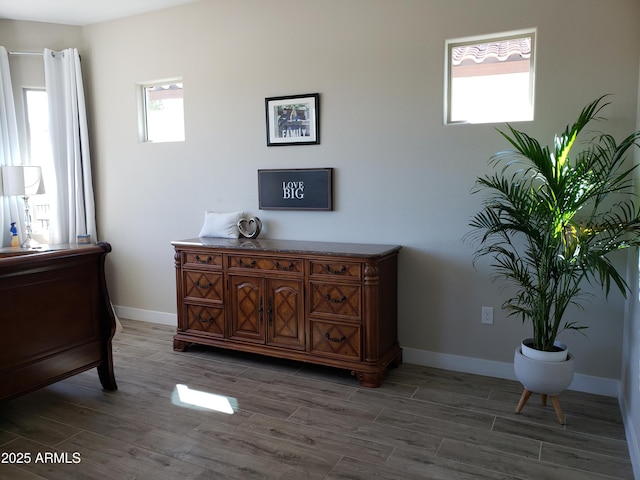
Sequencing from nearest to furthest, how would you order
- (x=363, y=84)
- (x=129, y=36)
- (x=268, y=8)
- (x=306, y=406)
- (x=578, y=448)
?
(x=578, y=448) → (x=306, y=406) → (x=363, y=84) → (x=268, y=8) → (x=129, y=36)

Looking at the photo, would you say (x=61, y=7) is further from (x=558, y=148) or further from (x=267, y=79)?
(x=558, y=148)

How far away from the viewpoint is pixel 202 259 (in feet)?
12.6

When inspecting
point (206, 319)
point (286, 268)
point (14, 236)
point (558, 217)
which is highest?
point (558, 217)

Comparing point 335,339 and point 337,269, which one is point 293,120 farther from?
point 335,339

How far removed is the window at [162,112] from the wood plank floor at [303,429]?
221cm

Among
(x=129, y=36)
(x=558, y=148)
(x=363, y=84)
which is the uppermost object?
(x=129, y=36)

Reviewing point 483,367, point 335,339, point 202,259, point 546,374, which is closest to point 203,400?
point 335,339

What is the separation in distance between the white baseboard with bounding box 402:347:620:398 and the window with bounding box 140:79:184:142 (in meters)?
2.80

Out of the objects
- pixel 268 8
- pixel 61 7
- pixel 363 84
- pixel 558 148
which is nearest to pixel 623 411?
pixel 558 148

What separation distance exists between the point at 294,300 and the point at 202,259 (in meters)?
0.86

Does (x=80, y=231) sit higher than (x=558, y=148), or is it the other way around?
(x=558, y=148)

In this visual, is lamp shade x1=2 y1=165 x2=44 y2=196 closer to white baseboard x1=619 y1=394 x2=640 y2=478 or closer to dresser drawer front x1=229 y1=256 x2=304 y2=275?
dresser drawer front x1=229 y1=256 x2=304 y2=275

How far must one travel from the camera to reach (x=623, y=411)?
2787 mm

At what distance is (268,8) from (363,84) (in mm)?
1053
